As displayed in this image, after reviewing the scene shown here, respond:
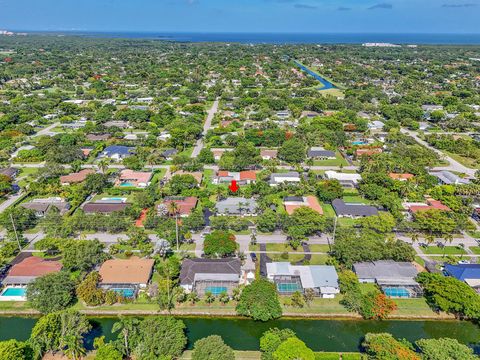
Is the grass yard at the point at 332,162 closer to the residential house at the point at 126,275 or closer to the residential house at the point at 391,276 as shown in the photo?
the residential house at the point at 391,276

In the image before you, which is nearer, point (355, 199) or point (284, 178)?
point (355, 199)

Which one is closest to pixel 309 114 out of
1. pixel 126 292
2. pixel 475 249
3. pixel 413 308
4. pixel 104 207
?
pixel 475 249

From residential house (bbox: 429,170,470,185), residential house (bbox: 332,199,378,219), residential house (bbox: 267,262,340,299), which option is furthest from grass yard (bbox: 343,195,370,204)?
residential house (bbox: 267,262,340,299)

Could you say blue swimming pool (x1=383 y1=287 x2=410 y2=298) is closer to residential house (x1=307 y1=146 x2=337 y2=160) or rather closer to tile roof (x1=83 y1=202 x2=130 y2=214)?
tile roof (x1=83 y1=202 x2=130 y2=214)

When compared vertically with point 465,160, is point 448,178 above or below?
above

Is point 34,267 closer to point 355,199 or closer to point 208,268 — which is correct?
point 208,268
